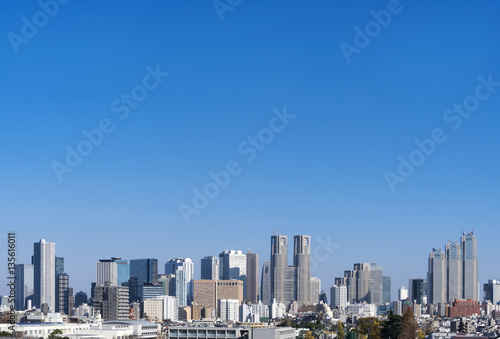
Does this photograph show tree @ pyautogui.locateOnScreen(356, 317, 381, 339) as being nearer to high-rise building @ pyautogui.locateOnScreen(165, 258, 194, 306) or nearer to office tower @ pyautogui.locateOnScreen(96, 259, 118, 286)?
office tower @ pyautogui.locateOnScreen(96, 259, 118, 286)

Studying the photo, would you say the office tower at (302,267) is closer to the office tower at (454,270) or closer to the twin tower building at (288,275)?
the twin tower building at (288,275)

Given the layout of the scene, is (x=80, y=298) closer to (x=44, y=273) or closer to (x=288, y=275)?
(x=44, y=273)

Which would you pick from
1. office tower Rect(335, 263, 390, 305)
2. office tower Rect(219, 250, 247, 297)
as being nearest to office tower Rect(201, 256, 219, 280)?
office tower Rect(219, 250, 247, 297)

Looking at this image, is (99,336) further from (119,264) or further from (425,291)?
(425,291)

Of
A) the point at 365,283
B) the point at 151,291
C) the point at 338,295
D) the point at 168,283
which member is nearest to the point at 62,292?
the point at 151,291

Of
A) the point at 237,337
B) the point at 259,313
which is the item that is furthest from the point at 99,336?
the point at 259,313

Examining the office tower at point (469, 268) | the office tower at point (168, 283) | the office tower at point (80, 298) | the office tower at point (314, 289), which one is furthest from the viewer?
the office tower at point (314, 289)

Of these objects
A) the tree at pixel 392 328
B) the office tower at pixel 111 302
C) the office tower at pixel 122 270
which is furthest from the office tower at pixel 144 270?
the tree at pixel 392 328
